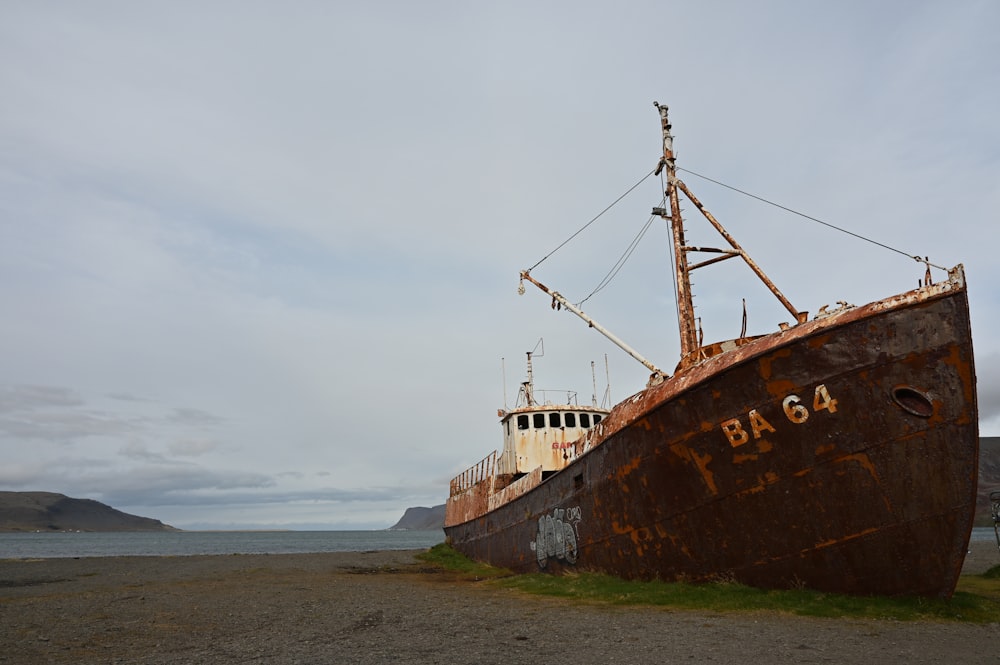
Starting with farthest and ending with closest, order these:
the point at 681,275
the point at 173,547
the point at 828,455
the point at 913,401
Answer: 1. the point at 173,547
2. the point at 681,275
3. the point at 828,455
4. the point at 913,401

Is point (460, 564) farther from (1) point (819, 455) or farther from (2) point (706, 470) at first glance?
(1) point (819, 455)

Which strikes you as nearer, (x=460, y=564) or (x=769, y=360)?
(x=769, y=360)

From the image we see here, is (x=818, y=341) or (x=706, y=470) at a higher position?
(x=818, y=341)

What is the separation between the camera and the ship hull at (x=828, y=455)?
8.78 m

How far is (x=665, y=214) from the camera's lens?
15836 mm

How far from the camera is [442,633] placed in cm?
930

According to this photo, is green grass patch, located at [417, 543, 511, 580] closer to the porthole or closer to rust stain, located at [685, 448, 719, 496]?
rust stain, located at [685, 448, 719, 496]

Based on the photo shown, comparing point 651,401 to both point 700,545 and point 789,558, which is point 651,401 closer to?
point 700,545

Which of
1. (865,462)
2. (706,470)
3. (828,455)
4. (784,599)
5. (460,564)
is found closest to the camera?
(865,462)

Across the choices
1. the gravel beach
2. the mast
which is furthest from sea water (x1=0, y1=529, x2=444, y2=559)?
the mast

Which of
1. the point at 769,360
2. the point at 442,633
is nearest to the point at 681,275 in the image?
the point at 769,360

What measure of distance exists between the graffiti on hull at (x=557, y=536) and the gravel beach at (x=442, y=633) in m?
1.71

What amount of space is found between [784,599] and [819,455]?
218cm

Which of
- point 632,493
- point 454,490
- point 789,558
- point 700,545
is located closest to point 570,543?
point 632,493
